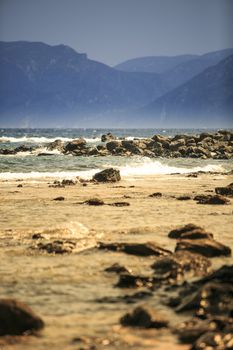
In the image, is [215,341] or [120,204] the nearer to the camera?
[215,341]

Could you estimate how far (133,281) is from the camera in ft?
19.3

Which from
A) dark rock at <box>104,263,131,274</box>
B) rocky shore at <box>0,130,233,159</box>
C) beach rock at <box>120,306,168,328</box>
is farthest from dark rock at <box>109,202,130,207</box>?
rocky shore at <box>0,130,233,159</box>

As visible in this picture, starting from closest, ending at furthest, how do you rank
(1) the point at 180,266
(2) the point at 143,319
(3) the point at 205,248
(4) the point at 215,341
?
(4) the point at 215,341
(2) the point at 143,319
(1) the point at 180,266
(3) the point at 205,248

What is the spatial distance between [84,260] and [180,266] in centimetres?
150

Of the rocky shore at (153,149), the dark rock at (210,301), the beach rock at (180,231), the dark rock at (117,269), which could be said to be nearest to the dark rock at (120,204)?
the beach rock at (180,231)

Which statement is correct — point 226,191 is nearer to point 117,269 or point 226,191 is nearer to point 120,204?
point 120,204

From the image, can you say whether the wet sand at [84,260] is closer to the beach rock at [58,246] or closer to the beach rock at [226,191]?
the beach rock at [58,246]

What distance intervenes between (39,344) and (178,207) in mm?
9111

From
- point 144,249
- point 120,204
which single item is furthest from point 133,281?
point 120,204

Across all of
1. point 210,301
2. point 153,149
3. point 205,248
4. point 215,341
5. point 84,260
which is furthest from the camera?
point 153,149

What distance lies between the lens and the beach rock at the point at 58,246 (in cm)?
748

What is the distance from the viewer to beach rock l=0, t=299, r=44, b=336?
435 cm

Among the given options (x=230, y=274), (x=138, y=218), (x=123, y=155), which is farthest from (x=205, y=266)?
(x=123, y=155)

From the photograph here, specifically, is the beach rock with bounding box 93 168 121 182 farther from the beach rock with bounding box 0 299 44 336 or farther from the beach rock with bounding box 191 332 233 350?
the beach rock with bounding box 191 332 233 350
